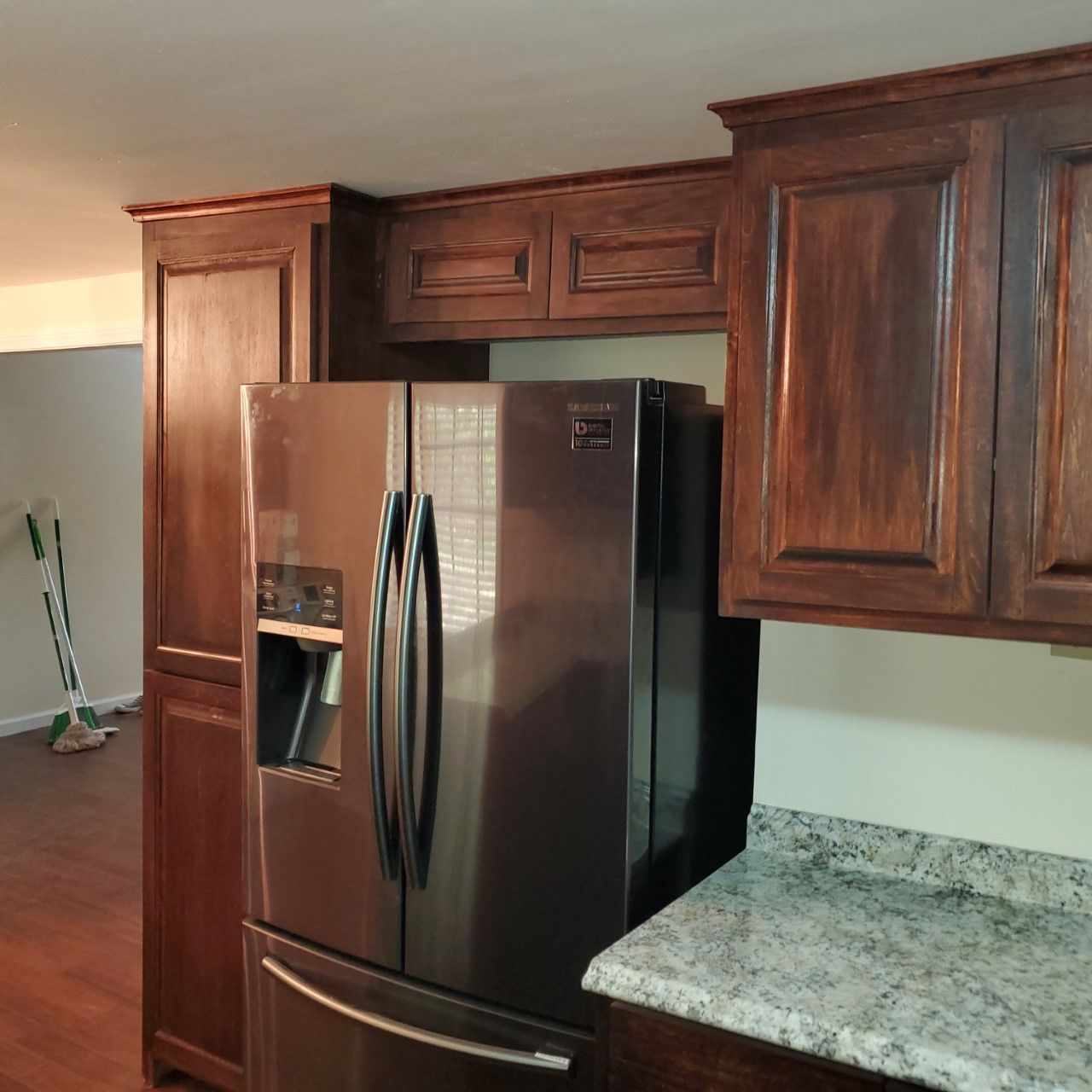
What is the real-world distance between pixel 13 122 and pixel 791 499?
5.21 feet

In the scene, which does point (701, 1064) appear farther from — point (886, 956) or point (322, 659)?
point (322, 659)

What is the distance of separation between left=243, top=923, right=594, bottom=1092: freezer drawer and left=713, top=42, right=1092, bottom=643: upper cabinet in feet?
2.85

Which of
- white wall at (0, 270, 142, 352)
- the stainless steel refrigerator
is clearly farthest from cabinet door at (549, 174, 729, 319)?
white wall at (0, 270, 142, 352)

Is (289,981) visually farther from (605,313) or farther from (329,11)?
(329,11)

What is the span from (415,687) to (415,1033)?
0.65 metres

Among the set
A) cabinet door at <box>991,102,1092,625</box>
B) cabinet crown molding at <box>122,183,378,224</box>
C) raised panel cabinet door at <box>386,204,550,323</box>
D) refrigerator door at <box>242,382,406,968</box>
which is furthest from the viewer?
cabinet crown molding at <box>122,183,378,224</box>

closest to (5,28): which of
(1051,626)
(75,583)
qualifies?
(1051,626)

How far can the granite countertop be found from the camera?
4.91 ft

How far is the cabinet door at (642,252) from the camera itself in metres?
2.23

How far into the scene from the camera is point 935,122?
68.2 inches

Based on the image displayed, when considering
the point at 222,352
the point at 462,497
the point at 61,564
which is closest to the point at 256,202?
the point at 222,352

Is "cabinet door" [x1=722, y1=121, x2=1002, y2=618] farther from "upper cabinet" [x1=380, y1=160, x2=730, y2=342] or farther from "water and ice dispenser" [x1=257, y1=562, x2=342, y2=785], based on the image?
"water and ice dispenser" [x1=257, y1=562, x2=342, y2=785]

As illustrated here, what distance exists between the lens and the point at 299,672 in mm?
2416

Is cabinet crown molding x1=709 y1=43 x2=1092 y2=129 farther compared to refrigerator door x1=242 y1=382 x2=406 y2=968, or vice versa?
refrigerator door x1=242 y1=382 x2=406 y2=968
